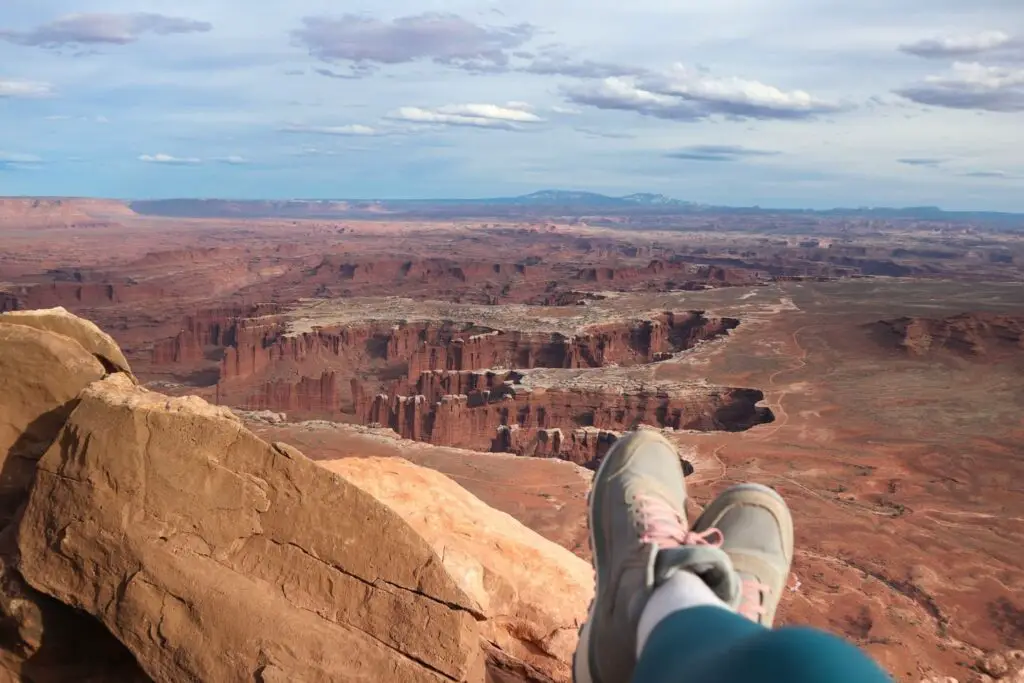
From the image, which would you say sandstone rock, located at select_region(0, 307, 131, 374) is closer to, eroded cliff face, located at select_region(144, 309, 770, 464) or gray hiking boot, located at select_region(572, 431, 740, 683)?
gray hiking boot, located at select_region(572, 431, 740, 683)

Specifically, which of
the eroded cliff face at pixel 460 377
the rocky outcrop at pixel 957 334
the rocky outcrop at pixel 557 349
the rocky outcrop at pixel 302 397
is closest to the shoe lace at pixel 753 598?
the eroded cliff face at pixel 460 377

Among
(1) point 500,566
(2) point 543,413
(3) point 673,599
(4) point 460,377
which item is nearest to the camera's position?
(3) point 673,599

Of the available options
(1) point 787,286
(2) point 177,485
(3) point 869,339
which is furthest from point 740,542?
(1) point 787,286

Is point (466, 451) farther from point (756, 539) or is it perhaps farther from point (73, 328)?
point (756, 539)

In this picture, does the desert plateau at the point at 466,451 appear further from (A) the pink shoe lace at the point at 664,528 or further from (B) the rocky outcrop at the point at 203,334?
(A) the pink shoe lace at the point at 664,528

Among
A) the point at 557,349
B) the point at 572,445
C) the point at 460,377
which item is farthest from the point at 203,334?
the point at 572,445

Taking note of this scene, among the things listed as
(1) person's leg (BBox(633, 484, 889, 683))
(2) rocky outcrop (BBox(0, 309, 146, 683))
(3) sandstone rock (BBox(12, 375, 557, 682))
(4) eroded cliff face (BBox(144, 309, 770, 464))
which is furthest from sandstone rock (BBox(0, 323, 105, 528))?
(4) eroded cliff face (BBox(144, 309, 770, 464))

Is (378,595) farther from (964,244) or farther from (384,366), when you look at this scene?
(964,244)
